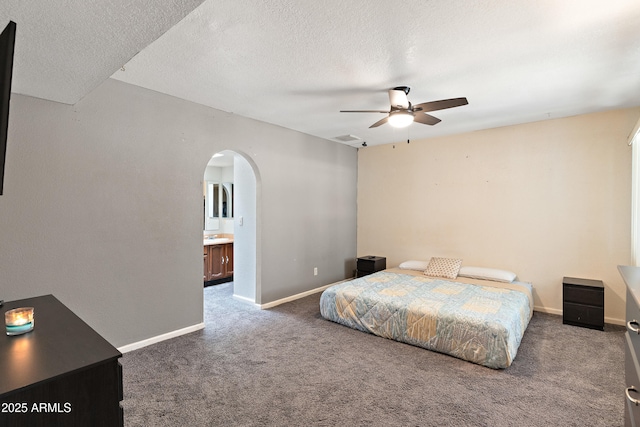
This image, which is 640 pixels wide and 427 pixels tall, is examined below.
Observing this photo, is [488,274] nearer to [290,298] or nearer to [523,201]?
[523,201]

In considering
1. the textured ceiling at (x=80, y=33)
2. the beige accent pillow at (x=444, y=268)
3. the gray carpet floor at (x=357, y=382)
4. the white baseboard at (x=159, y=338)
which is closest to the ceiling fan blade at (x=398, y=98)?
the textured ceiling at (x=80, y=33)

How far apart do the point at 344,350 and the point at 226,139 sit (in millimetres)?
2815

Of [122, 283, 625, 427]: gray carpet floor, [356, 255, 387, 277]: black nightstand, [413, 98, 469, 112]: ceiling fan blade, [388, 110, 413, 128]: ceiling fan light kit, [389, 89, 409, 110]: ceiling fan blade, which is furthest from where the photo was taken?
[356, 255, 387, 277]: black nightstand

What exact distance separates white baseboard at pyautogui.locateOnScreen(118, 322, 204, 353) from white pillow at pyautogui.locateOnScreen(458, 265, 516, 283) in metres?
3.68

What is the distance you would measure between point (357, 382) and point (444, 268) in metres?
2.67

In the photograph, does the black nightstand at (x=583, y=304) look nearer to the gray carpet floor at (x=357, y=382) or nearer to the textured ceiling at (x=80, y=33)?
the gray carpet floor at (x=357, y=382)

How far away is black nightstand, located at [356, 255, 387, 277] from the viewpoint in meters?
5.40

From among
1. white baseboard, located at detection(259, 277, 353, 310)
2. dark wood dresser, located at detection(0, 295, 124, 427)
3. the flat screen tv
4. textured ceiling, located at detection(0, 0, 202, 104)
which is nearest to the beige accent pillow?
white baseboard, located at detection(259, 277, 353, 310)

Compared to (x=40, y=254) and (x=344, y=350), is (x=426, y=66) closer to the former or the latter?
(x=344, y=350)

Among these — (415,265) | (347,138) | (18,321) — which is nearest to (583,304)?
(415,265)

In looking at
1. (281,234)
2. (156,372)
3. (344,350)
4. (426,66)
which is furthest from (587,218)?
(156,372)

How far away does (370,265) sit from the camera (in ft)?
17.7

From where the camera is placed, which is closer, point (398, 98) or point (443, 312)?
point (398, 98)

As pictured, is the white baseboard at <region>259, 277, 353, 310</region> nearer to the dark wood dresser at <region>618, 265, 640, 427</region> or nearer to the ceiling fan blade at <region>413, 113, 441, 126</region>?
the ceiling fan blade at <region>413, 113, 441, 126</region>
